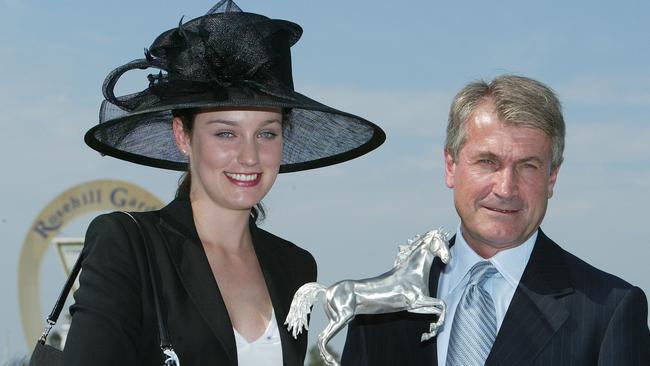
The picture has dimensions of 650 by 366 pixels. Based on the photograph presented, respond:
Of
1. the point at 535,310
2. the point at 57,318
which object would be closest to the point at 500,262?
the point at 535,310

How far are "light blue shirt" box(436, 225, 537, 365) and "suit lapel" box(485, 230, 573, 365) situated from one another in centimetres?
4

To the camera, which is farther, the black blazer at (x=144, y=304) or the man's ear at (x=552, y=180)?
the man's ear at (x=552, y=180)

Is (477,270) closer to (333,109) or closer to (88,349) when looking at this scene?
(333,109)

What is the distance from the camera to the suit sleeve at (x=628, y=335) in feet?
14.0

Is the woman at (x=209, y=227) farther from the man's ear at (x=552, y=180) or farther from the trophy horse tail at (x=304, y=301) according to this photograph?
the man's ear at (x=552, y=180)

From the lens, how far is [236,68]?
475 cm

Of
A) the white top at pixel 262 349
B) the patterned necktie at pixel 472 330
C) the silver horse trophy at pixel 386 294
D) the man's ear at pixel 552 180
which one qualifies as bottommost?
the white top at pixel 262 349

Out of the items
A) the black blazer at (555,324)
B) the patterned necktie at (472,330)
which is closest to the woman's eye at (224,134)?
the black blazer at (555,324)

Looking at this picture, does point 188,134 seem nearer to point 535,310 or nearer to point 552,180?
point 552,180

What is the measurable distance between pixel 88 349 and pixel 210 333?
0.55 metres

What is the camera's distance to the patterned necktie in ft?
14.4

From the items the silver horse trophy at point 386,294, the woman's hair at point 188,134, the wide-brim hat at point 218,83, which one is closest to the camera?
the silver horse trophy at point 386,294

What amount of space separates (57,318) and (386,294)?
74.8 inches

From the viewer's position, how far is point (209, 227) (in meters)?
4.93
